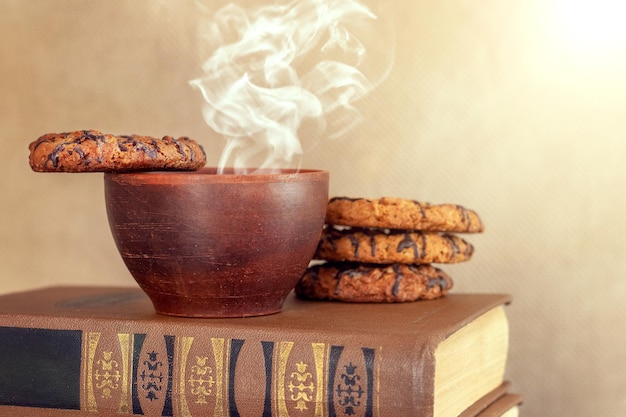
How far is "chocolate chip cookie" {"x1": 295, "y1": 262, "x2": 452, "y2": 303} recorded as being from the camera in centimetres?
132

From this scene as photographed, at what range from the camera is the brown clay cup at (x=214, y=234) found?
1.14 metres

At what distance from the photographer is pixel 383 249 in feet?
4.28

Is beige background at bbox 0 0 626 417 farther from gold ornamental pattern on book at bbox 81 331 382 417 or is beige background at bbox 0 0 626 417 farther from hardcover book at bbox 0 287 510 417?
gold ornamental pattern on book at bbox 81 331 382 417

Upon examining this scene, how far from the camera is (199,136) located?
6.20 feet

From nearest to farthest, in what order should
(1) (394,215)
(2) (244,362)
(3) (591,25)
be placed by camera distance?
(2) (244,362)
(1) (394,215)
(3) (591,25)

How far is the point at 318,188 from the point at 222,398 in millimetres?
282

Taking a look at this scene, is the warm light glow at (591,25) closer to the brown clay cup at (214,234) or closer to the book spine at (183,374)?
the brown clay cup at (214,234)

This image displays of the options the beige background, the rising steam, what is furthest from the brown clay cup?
the beige background

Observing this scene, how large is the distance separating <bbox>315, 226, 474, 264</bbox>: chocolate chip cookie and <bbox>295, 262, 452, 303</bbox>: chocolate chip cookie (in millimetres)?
21

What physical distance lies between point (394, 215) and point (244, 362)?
31cm

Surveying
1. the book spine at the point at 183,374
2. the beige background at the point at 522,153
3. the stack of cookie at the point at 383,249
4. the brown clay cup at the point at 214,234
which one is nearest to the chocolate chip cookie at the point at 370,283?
the stack of cookie at the point at 383,249

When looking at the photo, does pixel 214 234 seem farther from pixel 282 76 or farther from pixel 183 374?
pixel 282 76

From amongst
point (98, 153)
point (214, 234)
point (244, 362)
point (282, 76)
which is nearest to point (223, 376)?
point (244, 362)

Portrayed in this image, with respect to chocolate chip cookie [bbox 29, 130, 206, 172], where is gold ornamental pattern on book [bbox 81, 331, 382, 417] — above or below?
below
